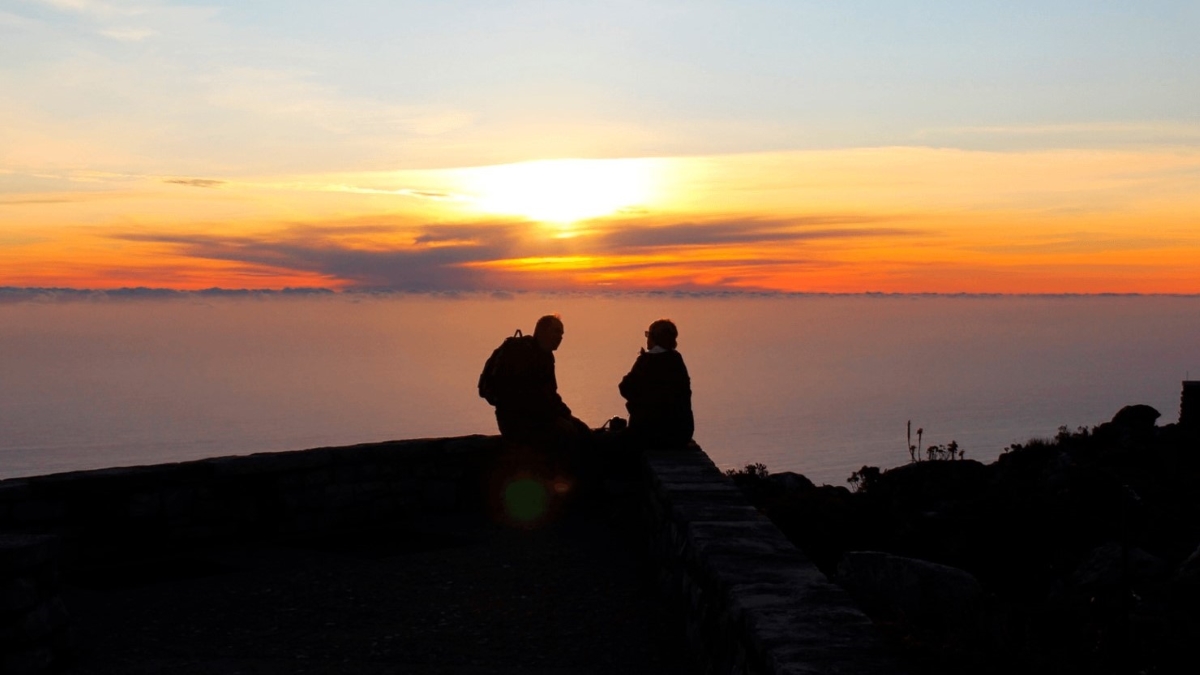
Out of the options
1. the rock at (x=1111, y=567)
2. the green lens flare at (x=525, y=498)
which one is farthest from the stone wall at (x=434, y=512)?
the rock at (x=1111, y=567)

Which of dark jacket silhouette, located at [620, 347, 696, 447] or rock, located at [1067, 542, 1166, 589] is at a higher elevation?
dark jacket silhouette, located at [620, 347, 696, 447]

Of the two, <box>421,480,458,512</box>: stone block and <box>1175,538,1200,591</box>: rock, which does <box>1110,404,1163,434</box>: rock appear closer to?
<box>1175,538,1200,591</box>: rock

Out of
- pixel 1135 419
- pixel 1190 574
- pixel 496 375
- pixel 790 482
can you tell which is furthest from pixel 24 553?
pixel 1135 419

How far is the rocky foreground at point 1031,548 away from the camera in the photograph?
714 centimetres

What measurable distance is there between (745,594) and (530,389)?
17.8 ft

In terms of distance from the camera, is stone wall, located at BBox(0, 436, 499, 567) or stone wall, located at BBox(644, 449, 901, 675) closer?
stone wall, located at BBox(644, 449, 901, 675)

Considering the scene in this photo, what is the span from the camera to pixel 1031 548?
1174cm

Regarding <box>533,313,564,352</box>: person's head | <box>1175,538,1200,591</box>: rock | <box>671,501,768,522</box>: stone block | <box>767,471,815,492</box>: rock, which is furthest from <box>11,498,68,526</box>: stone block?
<box>767,471,815,492</box>: rock

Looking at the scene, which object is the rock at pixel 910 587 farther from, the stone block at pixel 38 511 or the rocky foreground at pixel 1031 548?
the stone block at pixel 38 511

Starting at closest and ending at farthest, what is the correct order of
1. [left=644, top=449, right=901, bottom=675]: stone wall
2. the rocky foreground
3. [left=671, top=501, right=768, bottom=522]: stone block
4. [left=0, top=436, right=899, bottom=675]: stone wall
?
[left=644, top=449, right=901, bottom=675]: stone wall
[left=0, top=436, right=899, bottom=675]: stone wall
[left=671, top=501, right=768, bottom=522]: stone block
the rocky foreground

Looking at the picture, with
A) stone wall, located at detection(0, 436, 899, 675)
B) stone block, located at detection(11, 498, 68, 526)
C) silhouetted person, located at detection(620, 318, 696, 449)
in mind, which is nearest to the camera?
stone wall, located at detection(0, 436, 899, 675)

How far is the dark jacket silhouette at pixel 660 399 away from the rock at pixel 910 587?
6.98 feet

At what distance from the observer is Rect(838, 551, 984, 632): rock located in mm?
7484

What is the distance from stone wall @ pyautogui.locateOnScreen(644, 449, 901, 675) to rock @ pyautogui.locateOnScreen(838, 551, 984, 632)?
1.21 metres
